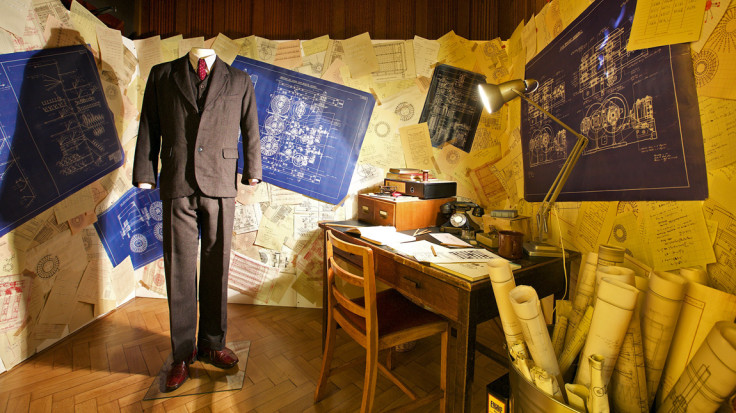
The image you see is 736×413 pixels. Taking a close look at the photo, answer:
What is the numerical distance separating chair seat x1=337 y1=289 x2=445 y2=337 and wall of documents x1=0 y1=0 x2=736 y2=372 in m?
0.78

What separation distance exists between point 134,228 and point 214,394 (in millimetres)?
1619

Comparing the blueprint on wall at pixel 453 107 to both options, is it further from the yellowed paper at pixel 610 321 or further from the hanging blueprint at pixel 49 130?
the hanging blueprint at pixel 49 130

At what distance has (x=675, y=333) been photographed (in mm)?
833

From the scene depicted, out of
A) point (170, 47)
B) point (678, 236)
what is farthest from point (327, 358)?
point (170, 47)

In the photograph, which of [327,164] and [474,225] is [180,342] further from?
[474,225]

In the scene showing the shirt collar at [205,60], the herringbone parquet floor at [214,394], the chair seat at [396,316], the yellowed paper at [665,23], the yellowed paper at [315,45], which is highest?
the yellowed paper at [315,45]

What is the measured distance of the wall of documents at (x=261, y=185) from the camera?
1812 mm

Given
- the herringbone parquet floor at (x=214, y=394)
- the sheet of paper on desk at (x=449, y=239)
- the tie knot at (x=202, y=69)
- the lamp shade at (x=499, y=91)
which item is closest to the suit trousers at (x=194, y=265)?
the herringbone parquet floor at (x=214, y=394)

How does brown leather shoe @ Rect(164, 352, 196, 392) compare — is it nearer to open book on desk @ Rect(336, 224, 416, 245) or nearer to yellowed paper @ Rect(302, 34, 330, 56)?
open book on desk @ Rect(336, 224, 416, 245)

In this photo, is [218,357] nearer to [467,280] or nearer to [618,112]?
[467,280]

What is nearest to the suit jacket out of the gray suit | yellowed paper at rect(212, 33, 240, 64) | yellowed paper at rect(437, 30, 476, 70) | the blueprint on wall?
the gray suit

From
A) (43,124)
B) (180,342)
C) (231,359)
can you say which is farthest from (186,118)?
(231,359)

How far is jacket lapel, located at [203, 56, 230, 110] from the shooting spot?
169 cm

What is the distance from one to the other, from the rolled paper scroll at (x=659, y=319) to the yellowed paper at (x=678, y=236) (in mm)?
264
